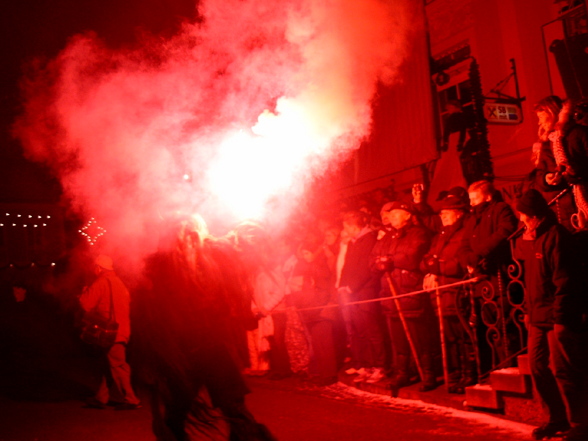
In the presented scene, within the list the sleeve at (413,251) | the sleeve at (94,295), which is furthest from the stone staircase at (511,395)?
the sleeve at (94,295)

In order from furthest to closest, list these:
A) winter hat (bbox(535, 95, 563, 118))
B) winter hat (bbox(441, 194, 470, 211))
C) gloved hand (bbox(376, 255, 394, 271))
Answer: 1. gloved hand (bbox(376, 255, 394, 271))
2. winter hat (bbox(441, 194, 470, 211))
3. winter hat (bbox(535, 95, 563, 118))

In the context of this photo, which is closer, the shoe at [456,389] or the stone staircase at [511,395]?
the stone staircase at [511,395]

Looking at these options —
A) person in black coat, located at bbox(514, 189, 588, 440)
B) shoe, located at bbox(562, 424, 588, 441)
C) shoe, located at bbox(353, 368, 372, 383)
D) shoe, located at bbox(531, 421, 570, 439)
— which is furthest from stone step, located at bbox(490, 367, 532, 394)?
shoe, located at bbox(353, 368, 372, 383)

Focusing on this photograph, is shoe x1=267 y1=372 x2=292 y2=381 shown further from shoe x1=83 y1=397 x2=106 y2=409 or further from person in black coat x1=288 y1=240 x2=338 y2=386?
shoe x1=83 y1=397 x2=106 y2=409

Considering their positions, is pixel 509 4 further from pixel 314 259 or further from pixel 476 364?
pixel 476 364

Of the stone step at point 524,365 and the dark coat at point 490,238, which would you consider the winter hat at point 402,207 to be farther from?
the stone step at point 524,365

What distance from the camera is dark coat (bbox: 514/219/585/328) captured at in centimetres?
543

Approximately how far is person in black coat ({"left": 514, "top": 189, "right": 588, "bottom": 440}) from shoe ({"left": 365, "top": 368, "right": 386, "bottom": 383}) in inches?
110

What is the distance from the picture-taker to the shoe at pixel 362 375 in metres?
8.55

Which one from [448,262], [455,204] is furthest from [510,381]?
[455,204]

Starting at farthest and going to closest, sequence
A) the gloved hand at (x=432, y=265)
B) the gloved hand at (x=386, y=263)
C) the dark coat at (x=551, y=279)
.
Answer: the gloved hand at (x=386, y=263)
the gloved hand at (x=432, y=265)
the dark coat at (x=551, y=279)

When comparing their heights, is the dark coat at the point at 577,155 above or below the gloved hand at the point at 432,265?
above

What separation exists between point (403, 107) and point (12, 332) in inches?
416

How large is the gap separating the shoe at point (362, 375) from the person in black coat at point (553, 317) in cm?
305
